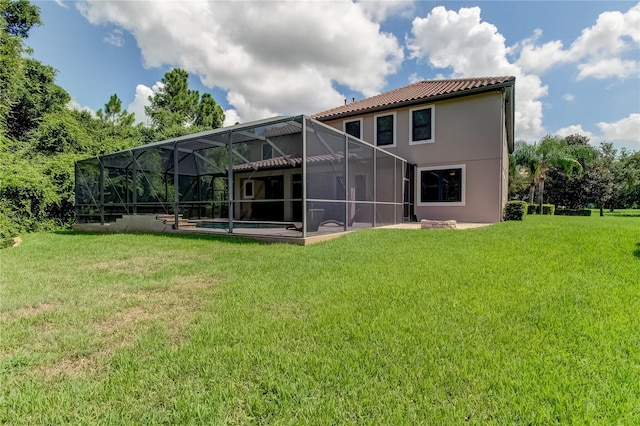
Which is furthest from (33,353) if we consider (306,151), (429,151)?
(429,151)

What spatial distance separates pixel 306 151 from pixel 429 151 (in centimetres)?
783

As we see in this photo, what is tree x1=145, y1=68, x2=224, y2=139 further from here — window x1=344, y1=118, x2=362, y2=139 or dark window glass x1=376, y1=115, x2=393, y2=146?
dark window glass x1=376, y1=115, x2=393, y2=146

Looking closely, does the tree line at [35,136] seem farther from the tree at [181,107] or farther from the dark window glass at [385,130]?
the dark window glass at [385,130]

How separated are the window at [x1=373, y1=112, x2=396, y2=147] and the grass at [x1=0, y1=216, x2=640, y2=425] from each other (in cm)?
983

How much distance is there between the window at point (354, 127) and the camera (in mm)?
14898

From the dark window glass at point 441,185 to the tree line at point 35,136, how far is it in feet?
51.7

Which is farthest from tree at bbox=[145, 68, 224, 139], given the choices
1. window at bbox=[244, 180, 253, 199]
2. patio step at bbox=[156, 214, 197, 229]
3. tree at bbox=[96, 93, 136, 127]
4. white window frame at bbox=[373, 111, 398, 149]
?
white window frame at bbox=[373, 111, 398, 149]

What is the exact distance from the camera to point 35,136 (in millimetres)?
16078

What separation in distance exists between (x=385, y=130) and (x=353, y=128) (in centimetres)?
171

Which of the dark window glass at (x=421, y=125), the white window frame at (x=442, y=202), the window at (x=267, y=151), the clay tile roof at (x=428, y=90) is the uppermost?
the clay tile roof at (x=428, y=90)

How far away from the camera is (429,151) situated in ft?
43.0

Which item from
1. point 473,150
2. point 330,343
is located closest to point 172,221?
point 330,343

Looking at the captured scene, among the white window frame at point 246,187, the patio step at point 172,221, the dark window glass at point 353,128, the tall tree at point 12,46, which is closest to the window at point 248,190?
the white window frame at point 246,187

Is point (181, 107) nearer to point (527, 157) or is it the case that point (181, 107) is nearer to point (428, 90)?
point (428, 90)
